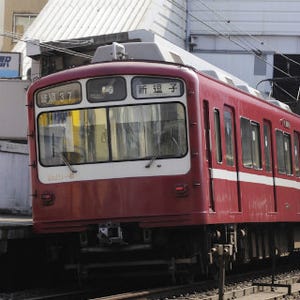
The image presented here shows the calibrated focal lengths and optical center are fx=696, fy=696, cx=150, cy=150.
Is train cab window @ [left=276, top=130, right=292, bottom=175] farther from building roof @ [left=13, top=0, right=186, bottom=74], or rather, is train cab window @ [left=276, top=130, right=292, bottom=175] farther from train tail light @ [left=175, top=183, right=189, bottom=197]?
building roof @ [left=13, top=0, right=186, bottom=74]

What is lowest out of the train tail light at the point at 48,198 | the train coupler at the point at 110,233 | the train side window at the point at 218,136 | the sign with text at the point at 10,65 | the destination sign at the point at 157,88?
the train coupler at the point at 110,233

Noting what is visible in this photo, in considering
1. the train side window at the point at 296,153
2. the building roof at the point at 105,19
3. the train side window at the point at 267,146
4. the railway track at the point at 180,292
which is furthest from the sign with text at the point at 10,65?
the railway track at the point at 180,292

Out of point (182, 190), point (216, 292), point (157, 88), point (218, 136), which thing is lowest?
point (216, 292)

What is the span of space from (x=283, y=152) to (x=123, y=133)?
4503 mm

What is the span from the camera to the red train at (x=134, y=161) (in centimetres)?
931

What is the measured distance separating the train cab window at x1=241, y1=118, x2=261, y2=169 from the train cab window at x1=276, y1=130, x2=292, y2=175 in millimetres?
1118

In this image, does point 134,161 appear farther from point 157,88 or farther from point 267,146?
point 267,146

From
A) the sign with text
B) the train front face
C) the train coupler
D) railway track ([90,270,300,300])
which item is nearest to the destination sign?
the train front face

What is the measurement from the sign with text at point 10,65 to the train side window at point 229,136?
11.9 meters

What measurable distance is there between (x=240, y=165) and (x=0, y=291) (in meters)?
4.18

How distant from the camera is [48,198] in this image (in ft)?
32.0

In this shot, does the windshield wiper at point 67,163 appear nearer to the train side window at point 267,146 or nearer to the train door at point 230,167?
the train door at point 230,167

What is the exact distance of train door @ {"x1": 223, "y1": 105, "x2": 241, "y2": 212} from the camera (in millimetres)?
10220

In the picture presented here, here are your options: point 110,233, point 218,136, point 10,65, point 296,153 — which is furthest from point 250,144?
point 10,65
